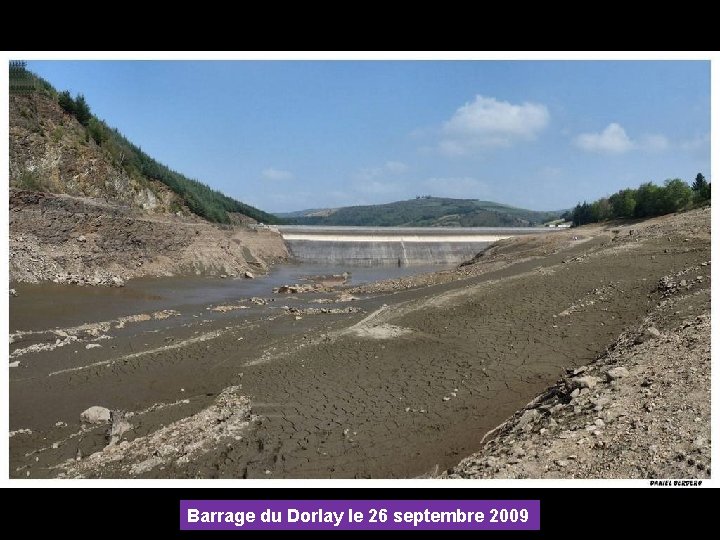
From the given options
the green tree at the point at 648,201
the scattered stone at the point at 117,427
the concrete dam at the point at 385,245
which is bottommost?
the scattered stone at the point at 117,427

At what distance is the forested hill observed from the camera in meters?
31.1

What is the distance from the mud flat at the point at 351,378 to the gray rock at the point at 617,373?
0.17m

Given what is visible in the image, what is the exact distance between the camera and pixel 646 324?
1015cm

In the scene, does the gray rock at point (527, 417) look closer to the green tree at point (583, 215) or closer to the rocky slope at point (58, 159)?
the rocky slope at point (58, 159)

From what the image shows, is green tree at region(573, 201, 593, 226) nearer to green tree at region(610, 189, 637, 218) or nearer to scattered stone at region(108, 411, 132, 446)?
green tree at region(610, 189, 637, 218)

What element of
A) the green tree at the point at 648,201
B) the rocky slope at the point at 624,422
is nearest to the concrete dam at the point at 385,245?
the green tree at the point at 648,201

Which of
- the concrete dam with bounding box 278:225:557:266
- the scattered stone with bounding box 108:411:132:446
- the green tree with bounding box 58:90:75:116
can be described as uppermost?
the green tree with bounding box 58:90:75:116

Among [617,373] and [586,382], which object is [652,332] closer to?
[617,373]

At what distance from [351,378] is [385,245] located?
129 feet

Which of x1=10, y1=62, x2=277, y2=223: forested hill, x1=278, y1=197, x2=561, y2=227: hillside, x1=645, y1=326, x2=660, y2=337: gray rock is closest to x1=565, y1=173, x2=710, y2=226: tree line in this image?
x1=645, y1=326, x2=660, y2=337: gray rock

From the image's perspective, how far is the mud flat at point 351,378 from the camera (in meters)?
6.83

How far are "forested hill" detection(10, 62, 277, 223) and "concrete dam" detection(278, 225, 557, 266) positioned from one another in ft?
41.8

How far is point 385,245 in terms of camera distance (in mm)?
48969

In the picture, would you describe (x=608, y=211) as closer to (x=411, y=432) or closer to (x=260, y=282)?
(x=260, y=282)
